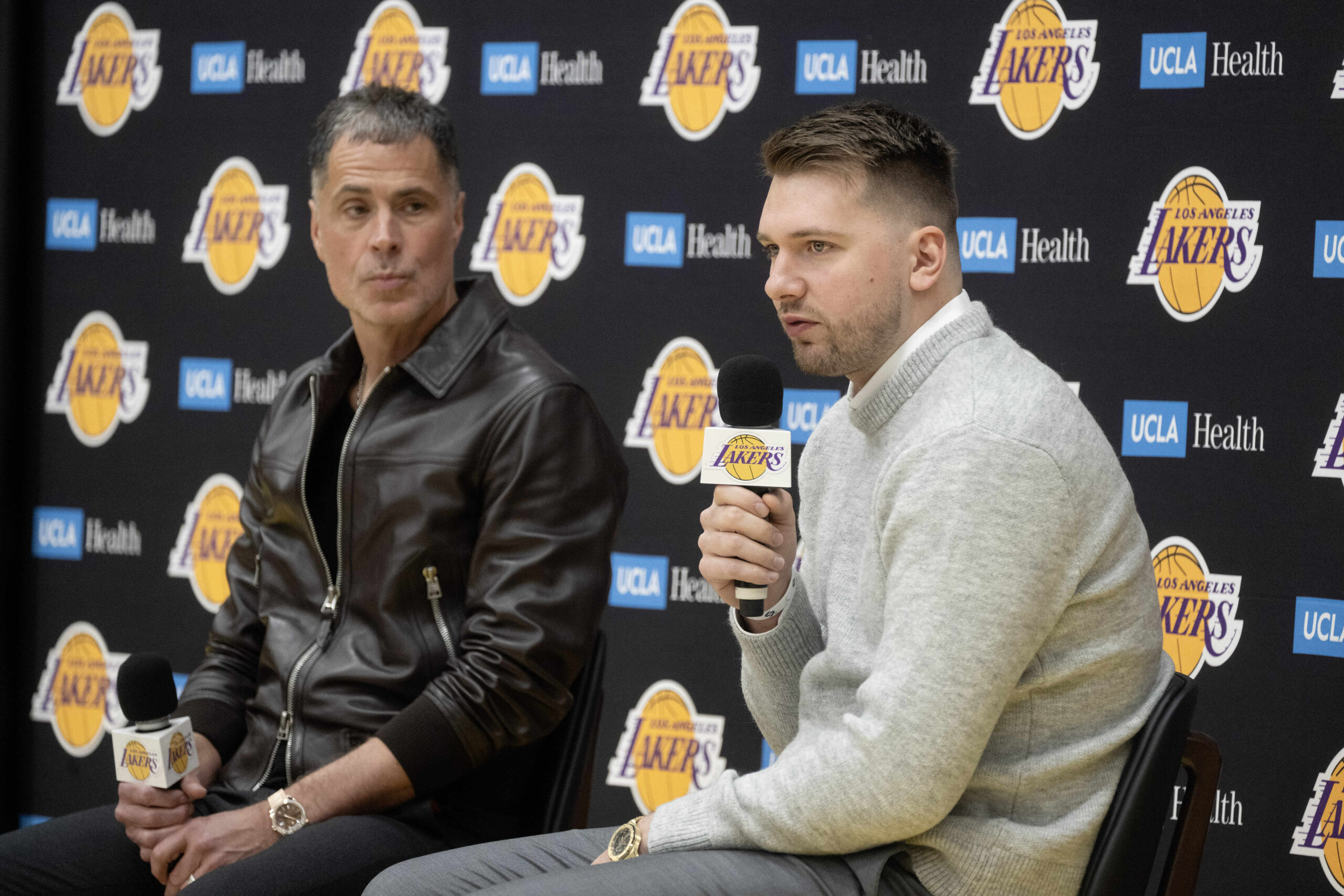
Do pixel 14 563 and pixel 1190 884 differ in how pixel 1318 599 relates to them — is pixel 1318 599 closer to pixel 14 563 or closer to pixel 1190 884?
pixel 1190 884

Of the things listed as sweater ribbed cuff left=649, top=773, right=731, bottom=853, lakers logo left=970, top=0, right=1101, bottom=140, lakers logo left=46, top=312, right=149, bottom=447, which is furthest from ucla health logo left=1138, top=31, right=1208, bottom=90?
lakers logo left=46, top=312, right=149, bottom=447

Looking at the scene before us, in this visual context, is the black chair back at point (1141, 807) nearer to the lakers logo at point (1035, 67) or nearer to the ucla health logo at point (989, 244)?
the ucla health logo at point (989, 244)

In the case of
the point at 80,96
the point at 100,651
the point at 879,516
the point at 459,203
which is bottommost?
the point at 100,651

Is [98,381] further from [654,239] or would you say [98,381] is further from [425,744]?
[425,744]

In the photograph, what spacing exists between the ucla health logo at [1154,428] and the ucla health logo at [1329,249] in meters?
0.40

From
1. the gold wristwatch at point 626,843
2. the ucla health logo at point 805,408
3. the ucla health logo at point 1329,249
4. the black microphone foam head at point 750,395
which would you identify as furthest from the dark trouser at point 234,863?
the ucla health logo at point 1329,249

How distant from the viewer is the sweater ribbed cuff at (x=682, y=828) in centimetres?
139

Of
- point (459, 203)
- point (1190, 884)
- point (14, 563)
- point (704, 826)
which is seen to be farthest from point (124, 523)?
point (1190, 884)

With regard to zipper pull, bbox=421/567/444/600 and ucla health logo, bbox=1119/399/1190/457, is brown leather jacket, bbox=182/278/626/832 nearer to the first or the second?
zipper pull, bbox=421/567/444/600

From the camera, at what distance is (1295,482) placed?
8.78 feet

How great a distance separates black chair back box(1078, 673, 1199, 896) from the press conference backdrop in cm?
154

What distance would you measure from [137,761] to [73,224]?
98.8 inches

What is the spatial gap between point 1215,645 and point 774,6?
72.7 inches

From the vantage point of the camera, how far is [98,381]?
363 cm
